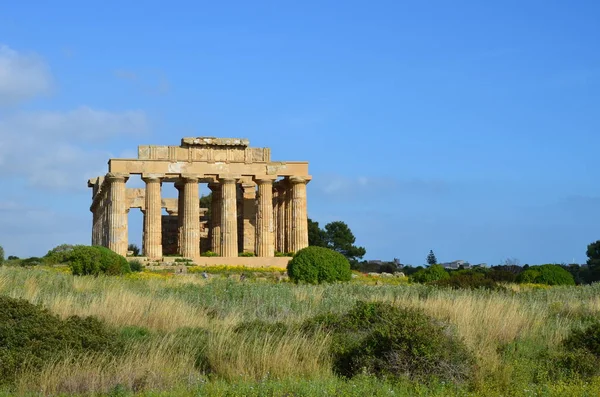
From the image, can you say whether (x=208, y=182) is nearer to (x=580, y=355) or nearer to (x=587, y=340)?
(x=587, y=340)

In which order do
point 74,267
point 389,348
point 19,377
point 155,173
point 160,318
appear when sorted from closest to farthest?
point 19,377 → point 389,348 → point 160,318 → point 74,267 → point 155,173

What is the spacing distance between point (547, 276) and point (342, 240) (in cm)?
4610

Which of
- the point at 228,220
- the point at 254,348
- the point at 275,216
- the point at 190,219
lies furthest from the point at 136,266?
the point at 254,348

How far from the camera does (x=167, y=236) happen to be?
6406 cm

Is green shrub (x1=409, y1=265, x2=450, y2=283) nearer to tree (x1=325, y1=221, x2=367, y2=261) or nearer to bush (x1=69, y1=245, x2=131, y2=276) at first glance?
bush (x1=69, y1=245, x2=131, y2=276)

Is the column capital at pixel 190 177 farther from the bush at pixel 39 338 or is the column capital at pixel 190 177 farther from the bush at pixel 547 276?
the bush at pixel 39 338

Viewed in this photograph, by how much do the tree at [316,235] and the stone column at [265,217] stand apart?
26549mm

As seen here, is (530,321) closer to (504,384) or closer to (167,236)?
(504,384)

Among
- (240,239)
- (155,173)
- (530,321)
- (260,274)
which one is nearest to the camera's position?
(530,321)

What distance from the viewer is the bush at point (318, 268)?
3291 centimetres

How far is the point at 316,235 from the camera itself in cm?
8062

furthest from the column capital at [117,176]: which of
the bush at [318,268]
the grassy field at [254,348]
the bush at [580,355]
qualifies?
the bush at [580,355]

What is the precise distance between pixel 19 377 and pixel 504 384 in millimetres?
7030

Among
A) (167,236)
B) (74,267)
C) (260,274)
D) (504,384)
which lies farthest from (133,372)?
(167,236)
